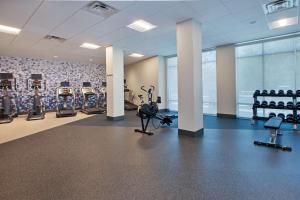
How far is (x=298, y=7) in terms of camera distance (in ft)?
12.4

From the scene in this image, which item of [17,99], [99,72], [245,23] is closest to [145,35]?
[245,23]

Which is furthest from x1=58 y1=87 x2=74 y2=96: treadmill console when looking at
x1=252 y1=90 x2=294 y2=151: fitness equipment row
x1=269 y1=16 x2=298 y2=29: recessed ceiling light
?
x1=269 y1=16 x2=298 y2=29: recessed ceiling light

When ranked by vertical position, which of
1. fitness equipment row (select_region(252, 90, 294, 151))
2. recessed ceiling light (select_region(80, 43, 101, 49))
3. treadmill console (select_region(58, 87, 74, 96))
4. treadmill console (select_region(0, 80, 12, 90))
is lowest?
fitness equipment row (select_region(252, 90, 294, 151))

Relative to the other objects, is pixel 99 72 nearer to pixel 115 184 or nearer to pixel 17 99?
pixel 17 99

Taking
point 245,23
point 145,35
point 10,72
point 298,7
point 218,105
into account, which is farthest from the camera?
point 10,72

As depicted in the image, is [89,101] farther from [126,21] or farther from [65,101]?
[126,21]

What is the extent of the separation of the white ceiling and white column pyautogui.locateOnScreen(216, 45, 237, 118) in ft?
1.58

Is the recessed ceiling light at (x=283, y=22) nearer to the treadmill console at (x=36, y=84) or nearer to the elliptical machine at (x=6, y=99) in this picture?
the treadmill console at (x=36, y=84)

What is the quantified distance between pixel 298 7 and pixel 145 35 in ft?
12.6

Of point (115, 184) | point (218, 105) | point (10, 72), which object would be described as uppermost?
point (10, 72)

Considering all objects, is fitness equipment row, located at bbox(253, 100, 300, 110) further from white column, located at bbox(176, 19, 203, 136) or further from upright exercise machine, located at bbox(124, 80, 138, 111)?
upright exercise machine, located at bbox(124, 80, 138, 111)

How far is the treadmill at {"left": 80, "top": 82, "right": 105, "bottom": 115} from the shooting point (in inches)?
352

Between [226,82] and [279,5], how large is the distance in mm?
3420

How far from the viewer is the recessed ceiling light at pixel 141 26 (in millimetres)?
4499
